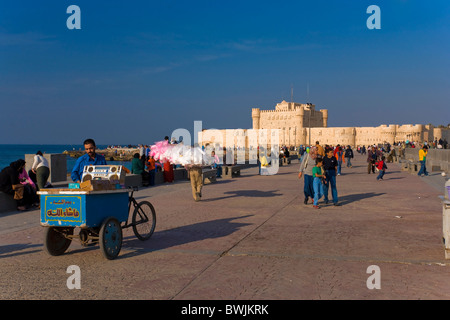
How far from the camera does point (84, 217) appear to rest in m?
6.18

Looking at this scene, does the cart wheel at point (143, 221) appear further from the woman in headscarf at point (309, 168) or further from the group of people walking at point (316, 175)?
the woman in headscarf at point (309, 168)

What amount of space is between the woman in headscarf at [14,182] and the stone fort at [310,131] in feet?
288

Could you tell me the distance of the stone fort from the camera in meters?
110

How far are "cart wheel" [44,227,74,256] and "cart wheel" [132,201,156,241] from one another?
1171 mm

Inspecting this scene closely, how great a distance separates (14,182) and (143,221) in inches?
222

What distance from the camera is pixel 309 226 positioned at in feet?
29.8

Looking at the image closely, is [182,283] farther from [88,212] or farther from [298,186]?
[298,186]

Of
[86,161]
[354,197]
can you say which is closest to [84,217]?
[86,161]

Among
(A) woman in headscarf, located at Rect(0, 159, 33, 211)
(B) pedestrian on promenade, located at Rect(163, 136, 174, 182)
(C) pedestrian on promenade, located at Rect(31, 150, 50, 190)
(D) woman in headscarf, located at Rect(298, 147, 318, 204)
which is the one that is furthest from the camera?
(B) pedestrian on promenade, located at Rect(163, 136, 174, 182)

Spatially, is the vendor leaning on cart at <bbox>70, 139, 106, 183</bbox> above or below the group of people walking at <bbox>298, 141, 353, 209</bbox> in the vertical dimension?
above

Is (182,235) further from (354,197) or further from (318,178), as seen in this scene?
(354,197)

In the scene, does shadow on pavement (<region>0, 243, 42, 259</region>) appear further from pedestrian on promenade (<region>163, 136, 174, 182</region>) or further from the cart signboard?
pedestrian on promenade (<region>163, 136, 174, 182</region>)

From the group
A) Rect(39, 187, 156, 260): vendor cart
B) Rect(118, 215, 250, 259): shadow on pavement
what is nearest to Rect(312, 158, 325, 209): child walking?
Rect(118, 215, 250, 259): shadow on pavement
